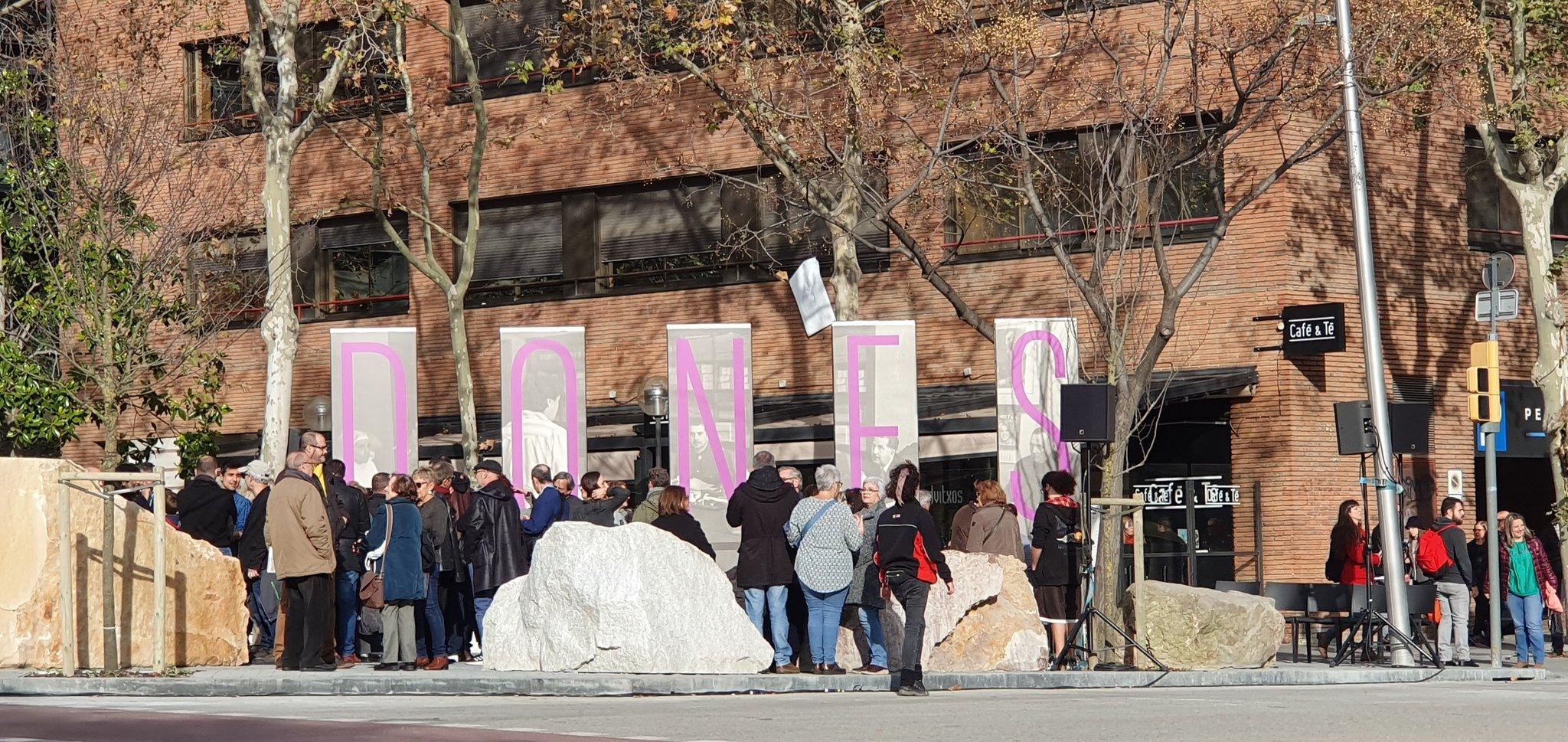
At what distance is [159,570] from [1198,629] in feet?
27.4

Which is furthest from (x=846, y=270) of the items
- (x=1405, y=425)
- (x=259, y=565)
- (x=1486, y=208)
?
(x=259, y=565)

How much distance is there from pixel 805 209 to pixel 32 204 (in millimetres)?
10137

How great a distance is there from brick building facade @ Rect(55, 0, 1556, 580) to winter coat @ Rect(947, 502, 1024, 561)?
6522 millimetres

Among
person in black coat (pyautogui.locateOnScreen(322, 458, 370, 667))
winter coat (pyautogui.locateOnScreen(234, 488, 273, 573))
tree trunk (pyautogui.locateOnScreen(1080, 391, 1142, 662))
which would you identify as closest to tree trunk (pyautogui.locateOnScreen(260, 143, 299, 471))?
winter coat (pyautogui.locateOnScreen(234, 488, 273, 573))

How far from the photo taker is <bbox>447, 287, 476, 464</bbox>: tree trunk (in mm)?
26875

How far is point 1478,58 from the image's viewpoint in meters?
23.3

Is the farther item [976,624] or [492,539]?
[492,539]

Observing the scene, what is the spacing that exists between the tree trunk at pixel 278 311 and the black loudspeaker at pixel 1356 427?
1233 cm

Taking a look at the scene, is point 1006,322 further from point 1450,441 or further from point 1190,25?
point 1450,441

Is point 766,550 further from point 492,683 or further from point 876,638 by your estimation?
point 492,683

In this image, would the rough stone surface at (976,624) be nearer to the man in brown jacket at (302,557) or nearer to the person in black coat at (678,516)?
the person in black coat at (678,516)

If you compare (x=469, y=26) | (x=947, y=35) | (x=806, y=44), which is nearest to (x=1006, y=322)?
(x=947, y=35)

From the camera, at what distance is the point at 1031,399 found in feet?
74.6

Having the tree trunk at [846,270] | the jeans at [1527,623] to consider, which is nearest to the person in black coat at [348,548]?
the tree trunk at [846,270]
